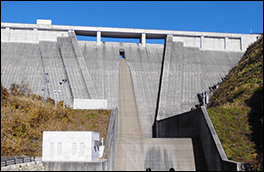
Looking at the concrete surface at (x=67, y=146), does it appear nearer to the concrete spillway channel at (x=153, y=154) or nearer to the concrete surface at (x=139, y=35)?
the concrete spillway channel at (x=153, y=154)

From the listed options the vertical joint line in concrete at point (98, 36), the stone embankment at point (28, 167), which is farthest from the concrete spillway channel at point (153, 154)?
the vertical joint line in concrete at point (98, 36)

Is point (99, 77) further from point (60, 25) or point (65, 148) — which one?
point (65, 148)

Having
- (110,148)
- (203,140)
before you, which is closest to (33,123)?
(110,148)

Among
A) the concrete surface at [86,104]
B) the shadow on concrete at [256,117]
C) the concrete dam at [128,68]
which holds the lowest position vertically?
the shadow on concrete at [256,117]

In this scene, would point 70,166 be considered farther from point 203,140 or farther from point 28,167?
point 203,140

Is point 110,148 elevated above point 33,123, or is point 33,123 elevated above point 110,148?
point 33,123

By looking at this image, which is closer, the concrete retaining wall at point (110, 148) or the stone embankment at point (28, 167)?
the stone embankment at point (28, 167)
